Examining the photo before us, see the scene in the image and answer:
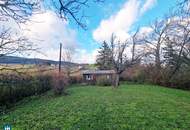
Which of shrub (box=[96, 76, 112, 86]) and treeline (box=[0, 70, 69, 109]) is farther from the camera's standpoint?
shrub (box=[96, 76, 112, 86])

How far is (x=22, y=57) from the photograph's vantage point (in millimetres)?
8055

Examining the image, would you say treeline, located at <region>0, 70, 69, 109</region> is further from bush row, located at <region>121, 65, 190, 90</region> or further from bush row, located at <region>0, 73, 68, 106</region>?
bush row, located at <region>121, 65, 190, 90</region>

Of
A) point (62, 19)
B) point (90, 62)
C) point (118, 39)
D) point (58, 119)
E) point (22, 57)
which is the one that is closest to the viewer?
point (62, 19)

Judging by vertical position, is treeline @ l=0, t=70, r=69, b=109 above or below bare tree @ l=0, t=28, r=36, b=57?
below

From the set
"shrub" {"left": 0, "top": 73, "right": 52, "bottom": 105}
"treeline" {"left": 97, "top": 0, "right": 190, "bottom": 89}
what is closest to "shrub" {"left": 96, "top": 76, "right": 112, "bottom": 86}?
"treeline" {"left": 97, "top": 0, "right": 190, "bottom": 89}

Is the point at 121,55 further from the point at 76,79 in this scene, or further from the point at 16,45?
the point at 16,45

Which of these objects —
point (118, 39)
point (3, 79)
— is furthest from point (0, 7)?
point (118, 39)

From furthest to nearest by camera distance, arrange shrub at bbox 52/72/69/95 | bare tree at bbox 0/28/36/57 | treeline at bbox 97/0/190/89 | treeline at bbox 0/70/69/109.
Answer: treeline at bbox 97/0/190/89 → shrub at bbox 52/72/69/95 → treeline at bbox 0/70/69/109 → bare tree at bbox 0/28/36/57

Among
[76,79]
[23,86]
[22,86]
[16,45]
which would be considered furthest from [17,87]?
[76,79]

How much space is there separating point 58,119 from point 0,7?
5702 mm

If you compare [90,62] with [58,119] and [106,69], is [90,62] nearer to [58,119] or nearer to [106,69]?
[106,69]

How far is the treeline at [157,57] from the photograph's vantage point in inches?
1274

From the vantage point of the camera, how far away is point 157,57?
1543 inches

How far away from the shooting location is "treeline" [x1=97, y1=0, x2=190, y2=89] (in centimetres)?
3235
